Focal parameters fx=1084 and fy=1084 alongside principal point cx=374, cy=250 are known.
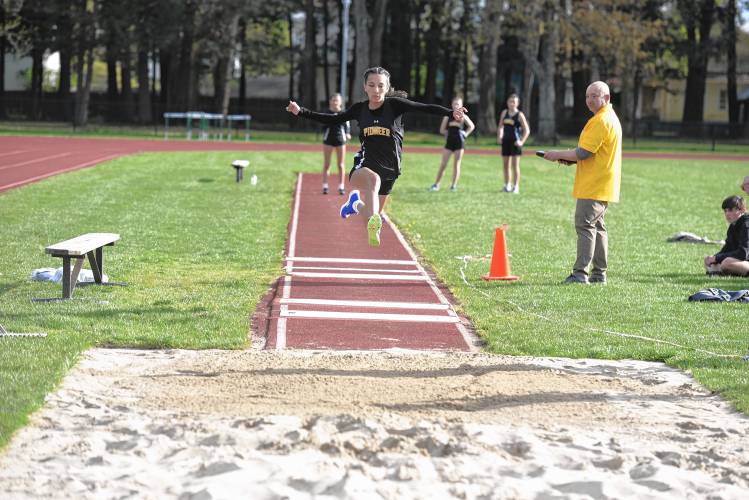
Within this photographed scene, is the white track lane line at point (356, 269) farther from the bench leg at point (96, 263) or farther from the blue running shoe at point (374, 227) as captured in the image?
the bench leg at point (96, 263)

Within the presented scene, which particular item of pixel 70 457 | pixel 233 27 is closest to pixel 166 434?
pixel 70 457

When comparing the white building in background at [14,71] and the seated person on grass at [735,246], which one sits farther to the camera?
the white building in background at [14,71]

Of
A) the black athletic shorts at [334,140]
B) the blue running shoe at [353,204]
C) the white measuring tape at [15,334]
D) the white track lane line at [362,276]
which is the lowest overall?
the white measuring tape at [15,334]

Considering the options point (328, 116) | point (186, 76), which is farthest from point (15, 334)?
point (186, 76)

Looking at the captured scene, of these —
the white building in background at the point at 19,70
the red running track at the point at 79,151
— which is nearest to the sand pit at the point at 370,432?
the red running track at the point at 79,151

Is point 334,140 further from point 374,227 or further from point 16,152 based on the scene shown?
point 16,152

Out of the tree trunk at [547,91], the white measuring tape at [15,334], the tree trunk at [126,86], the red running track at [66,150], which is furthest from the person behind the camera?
the tree trunk at [126,86]

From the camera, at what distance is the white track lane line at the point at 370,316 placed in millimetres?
9508

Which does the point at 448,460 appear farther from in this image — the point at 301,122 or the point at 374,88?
the point at 301,122

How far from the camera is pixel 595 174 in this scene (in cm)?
1130

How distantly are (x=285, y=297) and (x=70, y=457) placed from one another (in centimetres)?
512

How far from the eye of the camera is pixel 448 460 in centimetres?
541

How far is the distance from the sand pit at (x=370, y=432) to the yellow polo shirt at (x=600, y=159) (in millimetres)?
3795

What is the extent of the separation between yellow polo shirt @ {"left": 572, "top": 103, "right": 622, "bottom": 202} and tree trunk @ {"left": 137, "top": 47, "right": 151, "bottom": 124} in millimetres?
50648
